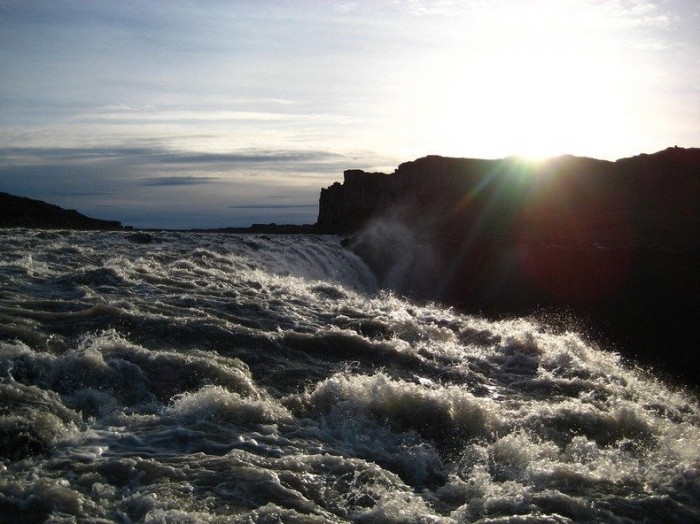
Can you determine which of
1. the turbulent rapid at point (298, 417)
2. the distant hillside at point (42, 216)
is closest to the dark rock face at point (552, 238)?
the turbulent rapid at point (298, 417)

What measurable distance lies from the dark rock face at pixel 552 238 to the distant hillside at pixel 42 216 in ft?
43.4

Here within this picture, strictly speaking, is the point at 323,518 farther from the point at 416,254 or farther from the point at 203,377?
the point at 416,254

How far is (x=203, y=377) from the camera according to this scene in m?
9.70

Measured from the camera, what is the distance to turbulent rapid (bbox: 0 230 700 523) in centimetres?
662

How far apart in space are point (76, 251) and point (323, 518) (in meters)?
14.2

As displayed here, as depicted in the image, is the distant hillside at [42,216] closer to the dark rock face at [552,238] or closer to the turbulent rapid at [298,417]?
the dark rock face at [552,238]

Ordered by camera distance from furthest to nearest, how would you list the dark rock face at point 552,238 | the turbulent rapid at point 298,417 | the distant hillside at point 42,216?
1. the distant hillside at point 42,216
2. the dark rock face at point 552,238
3. the turbulent rapid at point 298,417

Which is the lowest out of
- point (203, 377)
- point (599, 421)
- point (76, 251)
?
point (599, 421)

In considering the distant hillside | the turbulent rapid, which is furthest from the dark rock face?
the distant hillside

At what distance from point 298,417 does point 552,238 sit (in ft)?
81.9

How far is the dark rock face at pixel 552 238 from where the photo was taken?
23.0 m

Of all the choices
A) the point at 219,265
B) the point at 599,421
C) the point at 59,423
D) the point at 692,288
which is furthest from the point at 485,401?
the point at 692,288

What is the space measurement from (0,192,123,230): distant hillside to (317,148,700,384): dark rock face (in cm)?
1322

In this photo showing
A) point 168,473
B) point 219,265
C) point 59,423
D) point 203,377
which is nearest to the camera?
point 168,473
